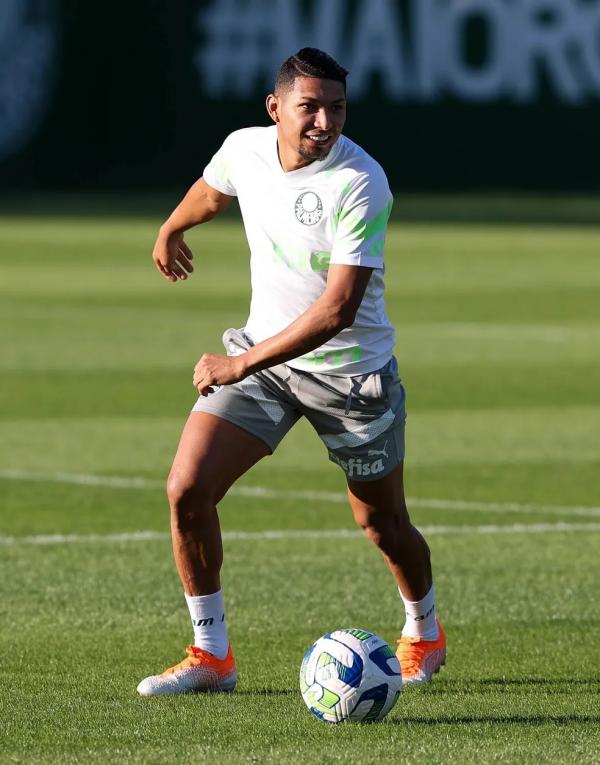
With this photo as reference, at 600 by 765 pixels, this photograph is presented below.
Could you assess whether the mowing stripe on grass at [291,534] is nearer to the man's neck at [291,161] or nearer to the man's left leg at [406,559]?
the man's left leg at [406,559]

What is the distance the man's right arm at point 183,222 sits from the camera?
7333mm

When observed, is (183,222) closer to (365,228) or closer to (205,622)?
(365,228)

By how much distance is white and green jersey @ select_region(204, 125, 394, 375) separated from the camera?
665 centimetres

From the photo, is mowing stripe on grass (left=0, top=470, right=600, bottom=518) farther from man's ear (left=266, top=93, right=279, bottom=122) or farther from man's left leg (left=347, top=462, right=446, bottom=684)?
man's ear (left=266, top=93, right=279, bottom=122)

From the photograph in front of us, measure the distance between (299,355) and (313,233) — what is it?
0.43m

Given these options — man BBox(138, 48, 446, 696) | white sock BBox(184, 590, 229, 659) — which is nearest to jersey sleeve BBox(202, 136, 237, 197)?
man BBox(138, 48, 446, 696)

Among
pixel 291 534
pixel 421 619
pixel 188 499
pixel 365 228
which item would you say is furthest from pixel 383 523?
pixel 291 534

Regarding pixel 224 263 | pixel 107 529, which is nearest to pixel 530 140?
pixel 224 263

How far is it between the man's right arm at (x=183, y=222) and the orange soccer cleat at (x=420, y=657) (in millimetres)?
1569

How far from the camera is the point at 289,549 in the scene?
32.0 ft

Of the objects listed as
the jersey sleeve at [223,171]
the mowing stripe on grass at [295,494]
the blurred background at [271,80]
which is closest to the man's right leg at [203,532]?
the jersey sleeve at [223,171]

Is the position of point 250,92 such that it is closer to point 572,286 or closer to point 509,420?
point 572,286

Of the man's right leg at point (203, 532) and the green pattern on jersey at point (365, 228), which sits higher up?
the green pattern on jersey at point (365, 228)

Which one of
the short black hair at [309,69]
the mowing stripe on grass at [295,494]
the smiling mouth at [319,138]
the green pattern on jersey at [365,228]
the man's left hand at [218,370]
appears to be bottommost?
the mowing stripe on grass at [295,494]
